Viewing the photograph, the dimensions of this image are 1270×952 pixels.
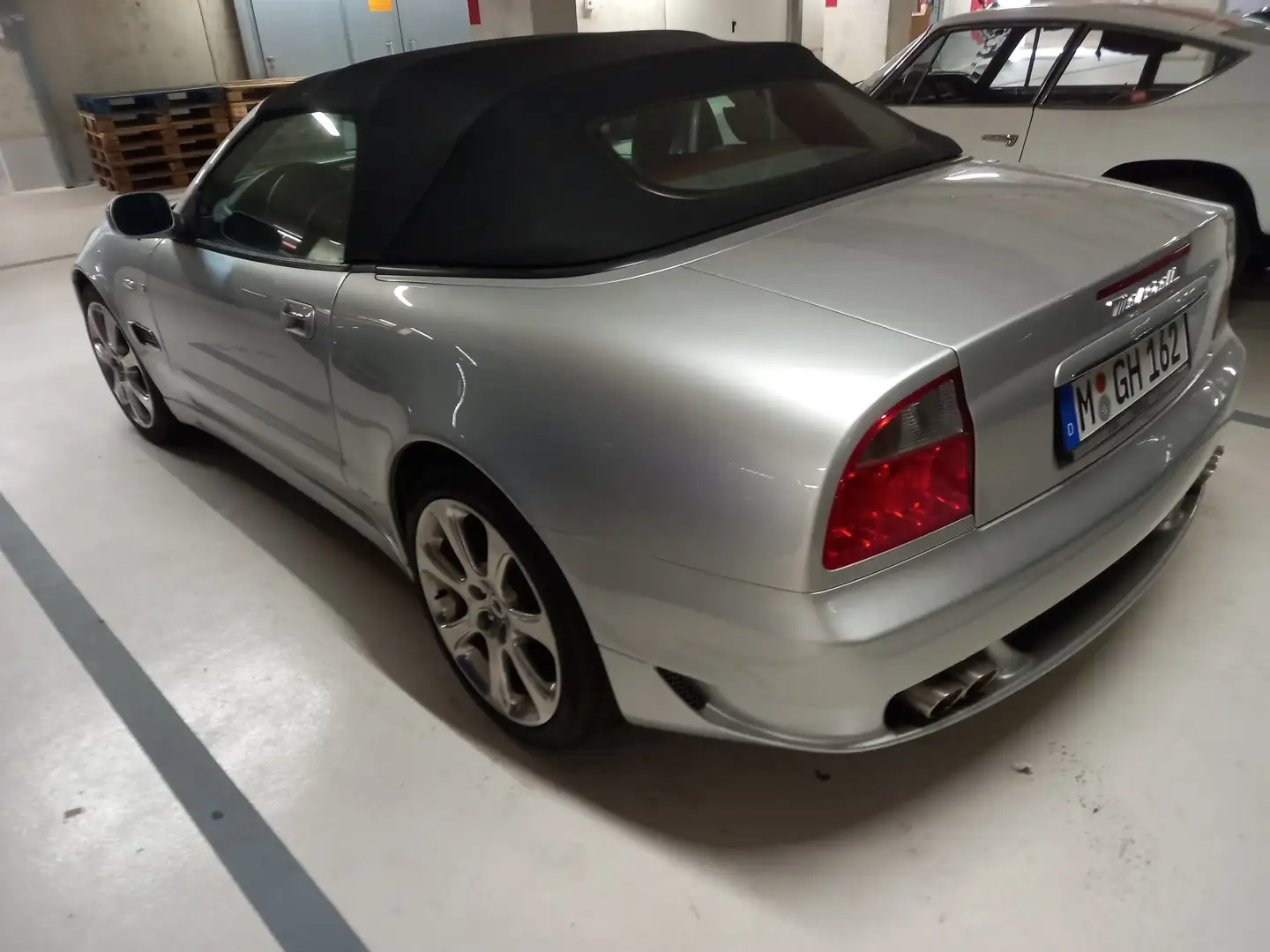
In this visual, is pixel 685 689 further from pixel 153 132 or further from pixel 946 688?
pixel 153 132

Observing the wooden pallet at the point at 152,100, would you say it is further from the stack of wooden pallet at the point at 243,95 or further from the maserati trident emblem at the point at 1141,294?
the maserati trident emblem at the point at 1141,294

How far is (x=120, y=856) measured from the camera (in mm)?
1688

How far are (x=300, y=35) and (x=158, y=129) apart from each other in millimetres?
2126

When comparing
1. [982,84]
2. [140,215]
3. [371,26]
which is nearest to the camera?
[140,215]

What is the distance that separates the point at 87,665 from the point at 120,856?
0.68 meters

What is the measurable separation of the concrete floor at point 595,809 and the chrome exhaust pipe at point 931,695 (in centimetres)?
36

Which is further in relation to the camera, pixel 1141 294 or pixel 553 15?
pixel 553 15

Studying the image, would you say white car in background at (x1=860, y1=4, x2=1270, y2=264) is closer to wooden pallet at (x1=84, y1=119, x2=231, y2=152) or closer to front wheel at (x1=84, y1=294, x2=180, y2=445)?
front wheel at (x1=84, y1=294, x2=180, y2=445)

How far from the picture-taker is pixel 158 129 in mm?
7938

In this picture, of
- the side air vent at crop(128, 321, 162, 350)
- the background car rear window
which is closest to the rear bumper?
the background car rear window

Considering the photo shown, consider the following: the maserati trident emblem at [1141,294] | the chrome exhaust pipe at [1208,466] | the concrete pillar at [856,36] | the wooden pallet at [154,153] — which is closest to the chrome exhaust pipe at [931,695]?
the maserati trident emblem at [1141,294]

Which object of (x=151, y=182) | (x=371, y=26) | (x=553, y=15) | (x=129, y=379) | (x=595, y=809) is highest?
(x=553, y=15)

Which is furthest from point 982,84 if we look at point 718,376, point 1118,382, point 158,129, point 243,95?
point 158,129

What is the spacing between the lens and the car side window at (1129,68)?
11.6 feet
